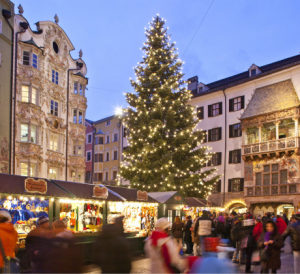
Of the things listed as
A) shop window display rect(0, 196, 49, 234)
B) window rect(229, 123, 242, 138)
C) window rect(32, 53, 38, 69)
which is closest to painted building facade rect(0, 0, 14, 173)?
window rect(32, 53, 38, 69)

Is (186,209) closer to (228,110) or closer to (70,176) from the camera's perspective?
(70,176)

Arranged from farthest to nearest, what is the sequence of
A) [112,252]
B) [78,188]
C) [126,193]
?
[126,193]
[78,188]
[112,252]

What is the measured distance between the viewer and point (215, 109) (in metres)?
40.2

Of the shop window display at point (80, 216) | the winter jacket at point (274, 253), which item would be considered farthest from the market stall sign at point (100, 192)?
the winter jacket at point (274, 253)

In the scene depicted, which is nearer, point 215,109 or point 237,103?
point 237,103

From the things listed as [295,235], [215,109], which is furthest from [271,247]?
[215,109]

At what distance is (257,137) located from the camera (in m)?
35.4

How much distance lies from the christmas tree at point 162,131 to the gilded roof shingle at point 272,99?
8.31m

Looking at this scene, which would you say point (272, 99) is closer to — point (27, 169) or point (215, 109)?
point (215, 109)

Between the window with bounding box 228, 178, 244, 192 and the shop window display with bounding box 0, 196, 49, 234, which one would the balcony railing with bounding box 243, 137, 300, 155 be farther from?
the shop window display with bounding box 0, 196, 49, 234

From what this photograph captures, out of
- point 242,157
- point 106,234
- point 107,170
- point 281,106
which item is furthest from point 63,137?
point 106,234

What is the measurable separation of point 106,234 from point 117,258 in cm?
40

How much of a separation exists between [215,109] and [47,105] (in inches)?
691

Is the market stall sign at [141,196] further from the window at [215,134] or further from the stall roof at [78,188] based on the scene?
the window at [215,134]
